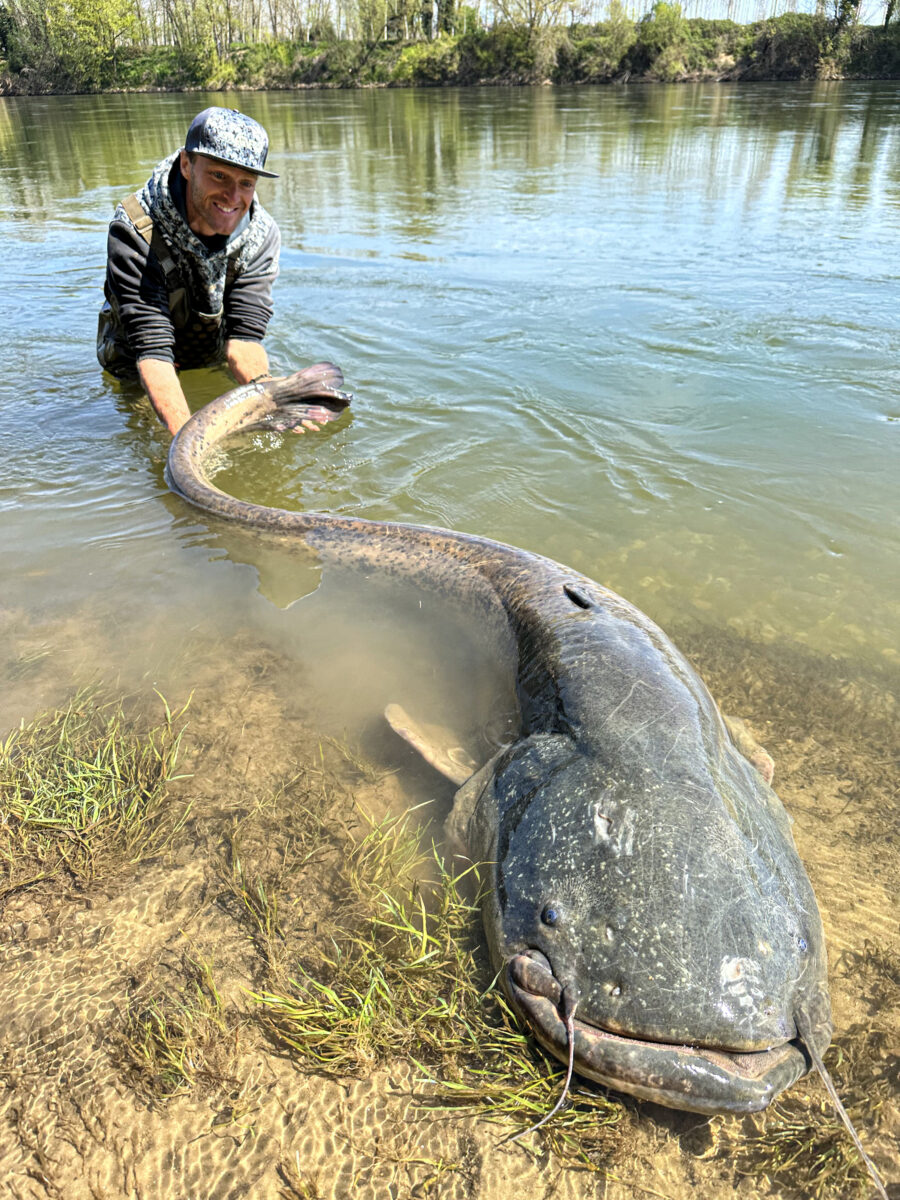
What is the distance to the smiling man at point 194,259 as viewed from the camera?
15.6 ft

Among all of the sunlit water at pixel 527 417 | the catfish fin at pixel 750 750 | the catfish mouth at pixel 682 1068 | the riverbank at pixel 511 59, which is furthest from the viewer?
the riverbank at pixel 511 59

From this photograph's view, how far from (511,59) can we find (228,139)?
66.5m

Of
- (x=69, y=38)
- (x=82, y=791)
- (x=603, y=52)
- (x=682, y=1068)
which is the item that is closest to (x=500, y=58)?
(x=603, y=52)

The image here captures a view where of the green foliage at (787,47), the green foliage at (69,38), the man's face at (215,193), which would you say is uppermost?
the green foliage at (69,38)

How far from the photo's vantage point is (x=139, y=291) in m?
5.39

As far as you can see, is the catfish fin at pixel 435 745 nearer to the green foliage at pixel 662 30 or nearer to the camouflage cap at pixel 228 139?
the camouflage cap at pixel 228 139

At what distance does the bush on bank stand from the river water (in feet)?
167

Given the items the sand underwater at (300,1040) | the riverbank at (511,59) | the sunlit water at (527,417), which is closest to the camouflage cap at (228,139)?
the sunlit water at (527,417)

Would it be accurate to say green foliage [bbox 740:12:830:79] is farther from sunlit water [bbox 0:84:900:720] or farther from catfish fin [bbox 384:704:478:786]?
catfish fin [bbox 384:704:478:786]

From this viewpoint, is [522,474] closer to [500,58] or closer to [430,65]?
[500,58]

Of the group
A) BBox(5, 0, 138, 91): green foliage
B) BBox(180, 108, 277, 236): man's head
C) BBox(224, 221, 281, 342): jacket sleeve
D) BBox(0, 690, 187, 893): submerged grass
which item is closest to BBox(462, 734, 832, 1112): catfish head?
BBox(0, 690, 187, 893): submerged grass

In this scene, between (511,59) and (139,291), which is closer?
(139,291)

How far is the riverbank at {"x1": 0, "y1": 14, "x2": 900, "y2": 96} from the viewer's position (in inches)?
1953

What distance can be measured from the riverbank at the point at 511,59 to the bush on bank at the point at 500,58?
8 centimetres
